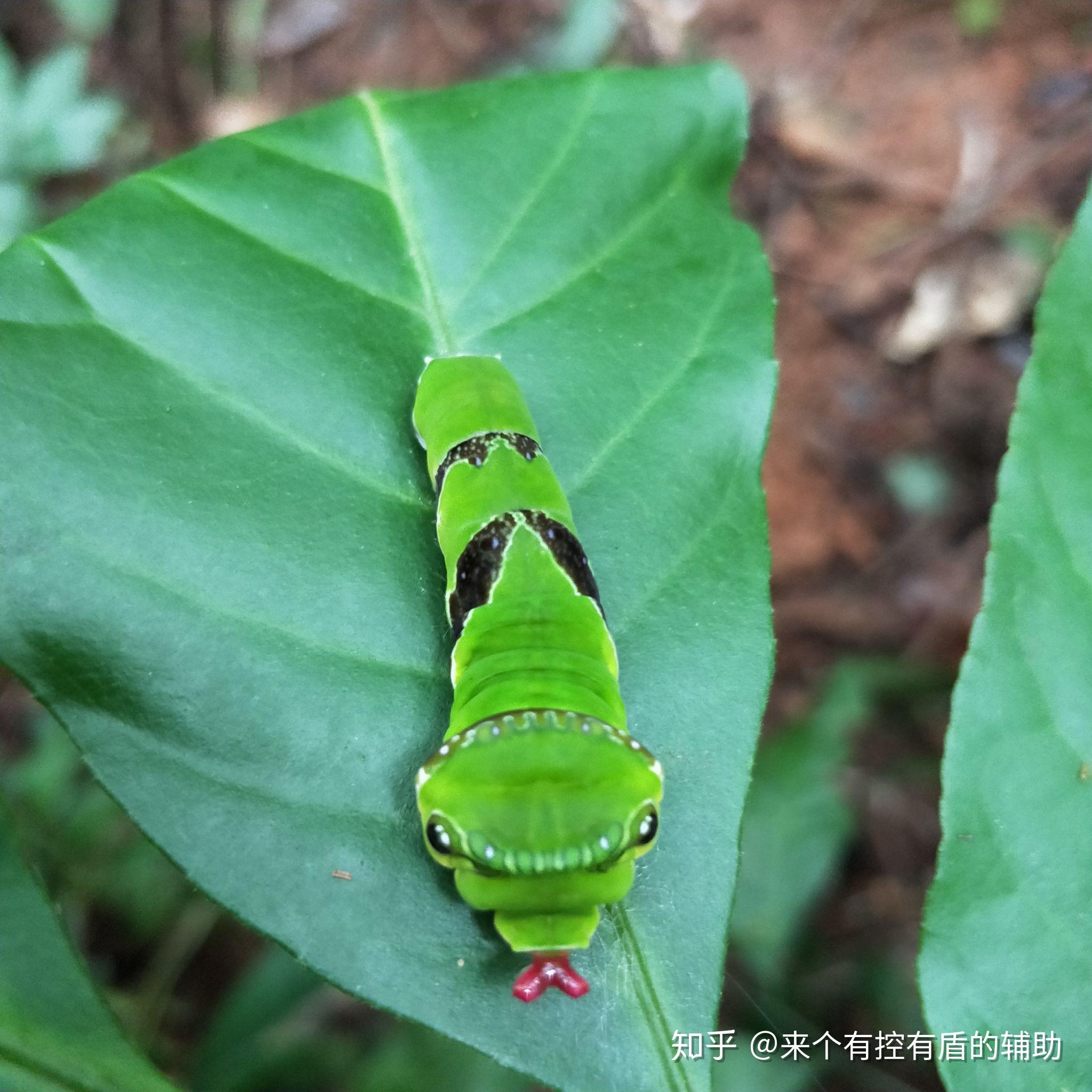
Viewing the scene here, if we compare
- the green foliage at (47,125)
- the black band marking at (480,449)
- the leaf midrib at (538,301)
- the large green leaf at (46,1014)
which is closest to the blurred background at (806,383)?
the green foliage at (47,125)

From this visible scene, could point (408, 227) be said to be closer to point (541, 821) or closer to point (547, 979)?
point (541, 821)

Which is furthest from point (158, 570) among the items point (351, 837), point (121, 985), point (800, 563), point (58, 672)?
point (800, 563)

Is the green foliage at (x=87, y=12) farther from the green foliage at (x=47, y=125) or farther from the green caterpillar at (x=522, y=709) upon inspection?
the green caterpillar at (x=522, y=709)

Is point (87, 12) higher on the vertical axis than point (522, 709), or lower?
higher

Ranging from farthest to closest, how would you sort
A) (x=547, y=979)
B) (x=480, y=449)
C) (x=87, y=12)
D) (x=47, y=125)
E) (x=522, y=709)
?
(x=87, y=12) → (x=47, y=125) → (x=480, y=449) → (x=522, y=709) → (x=547, y=979)

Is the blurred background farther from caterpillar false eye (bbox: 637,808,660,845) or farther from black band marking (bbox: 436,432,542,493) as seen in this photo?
black band marking (bbox: 436,432,542,493)

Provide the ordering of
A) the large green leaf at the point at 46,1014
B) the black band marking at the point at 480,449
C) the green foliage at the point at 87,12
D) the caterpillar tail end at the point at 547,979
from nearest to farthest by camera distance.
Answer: the caterpillar tail end at the point at 547,979 < the large green leaf at the point at 46,1014 < the black band marking at the point at 480,449 < the green foliage at the point at 87,12

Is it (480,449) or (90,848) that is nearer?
(480,449)

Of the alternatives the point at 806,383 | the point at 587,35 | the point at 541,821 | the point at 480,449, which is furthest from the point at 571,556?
the point at 587,35
